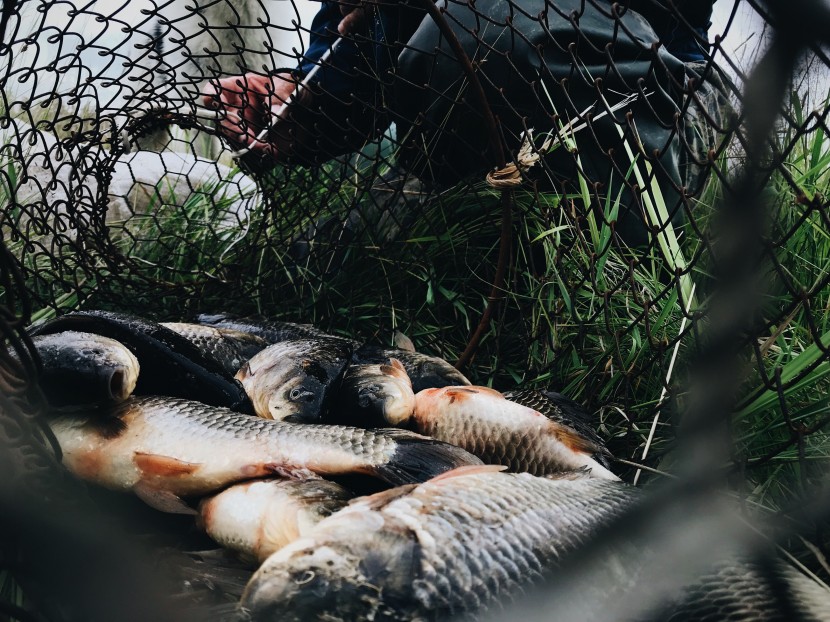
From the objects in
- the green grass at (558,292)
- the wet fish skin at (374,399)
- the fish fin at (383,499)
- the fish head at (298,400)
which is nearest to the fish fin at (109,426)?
the fish head at (298,400)

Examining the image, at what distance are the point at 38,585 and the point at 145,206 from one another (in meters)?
4.13

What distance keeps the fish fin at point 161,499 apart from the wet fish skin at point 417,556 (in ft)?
1.73

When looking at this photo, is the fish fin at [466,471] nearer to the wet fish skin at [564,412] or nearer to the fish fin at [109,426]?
the wet fish skin at [564,412]

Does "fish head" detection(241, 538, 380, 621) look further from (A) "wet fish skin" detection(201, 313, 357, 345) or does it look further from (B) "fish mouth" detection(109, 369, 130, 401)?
(A) "wet fish skin" detection(201, 313, 357, 345)

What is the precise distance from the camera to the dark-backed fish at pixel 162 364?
75.4 inches

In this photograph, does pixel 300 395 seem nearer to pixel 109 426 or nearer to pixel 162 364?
pixel 162 364

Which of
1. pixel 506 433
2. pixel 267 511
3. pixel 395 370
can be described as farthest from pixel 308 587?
pixel 395 370

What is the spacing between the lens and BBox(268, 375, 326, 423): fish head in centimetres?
197

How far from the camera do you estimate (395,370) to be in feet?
7.16

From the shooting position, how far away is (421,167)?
3152mm

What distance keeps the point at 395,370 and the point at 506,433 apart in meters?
0.43

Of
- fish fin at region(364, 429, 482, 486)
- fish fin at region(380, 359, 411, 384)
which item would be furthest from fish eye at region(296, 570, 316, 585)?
fish fin at region(380, 359, 411, 384)

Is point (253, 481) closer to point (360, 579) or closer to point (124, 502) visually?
point (124, 502)

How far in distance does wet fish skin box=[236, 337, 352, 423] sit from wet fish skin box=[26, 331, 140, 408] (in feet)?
1.29
